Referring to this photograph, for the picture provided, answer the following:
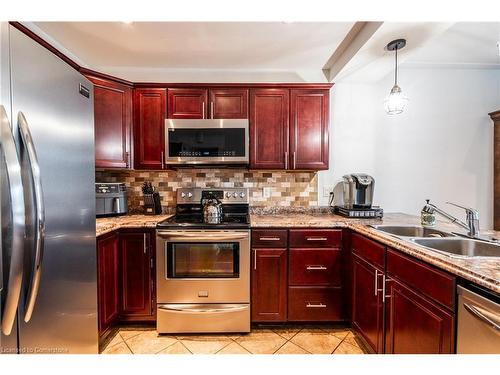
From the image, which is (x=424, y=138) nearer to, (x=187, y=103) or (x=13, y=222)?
(x=187, y=103)

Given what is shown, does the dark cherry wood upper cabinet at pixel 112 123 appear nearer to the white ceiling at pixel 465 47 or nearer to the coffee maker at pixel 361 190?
the coffee maker at pixel 361 190

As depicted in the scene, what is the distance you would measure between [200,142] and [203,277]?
119 cm

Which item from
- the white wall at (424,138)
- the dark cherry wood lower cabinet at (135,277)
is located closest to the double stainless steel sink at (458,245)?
the white wall at (424,138)

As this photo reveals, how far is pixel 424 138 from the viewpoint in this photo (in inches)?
102

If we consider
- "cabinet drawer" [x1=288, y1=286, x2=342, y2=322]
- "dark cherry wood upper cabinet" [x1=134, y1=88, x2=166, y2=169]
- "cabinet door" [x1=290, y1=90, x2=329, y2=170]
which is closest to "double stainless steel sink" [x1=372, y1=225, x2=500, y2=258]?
"cabinet drawer" [x1=288, y1=286, x2=342, y2=322]

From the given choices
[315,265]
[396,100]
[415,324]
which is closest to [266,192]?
[315,265]

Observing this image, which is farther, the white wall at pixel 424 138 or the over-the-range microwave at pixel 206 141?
the white wall at pixel 424 138

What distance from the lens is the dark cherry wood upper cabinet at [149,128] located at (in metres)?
2.26

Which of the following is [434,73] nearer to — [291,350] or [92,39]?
[291,350]

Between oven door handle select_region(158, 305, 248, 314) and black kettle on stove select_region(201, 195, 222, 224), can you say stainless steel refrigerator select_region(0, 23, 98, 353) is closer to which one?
oven door handle select_region(158, 305, 248, 314)

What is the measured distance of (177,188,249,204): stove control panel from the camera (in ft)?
8.18

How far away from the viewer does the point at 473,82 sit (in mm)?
2588

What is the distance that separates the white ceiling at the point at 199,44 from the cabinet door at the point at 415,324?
1.93 meters
